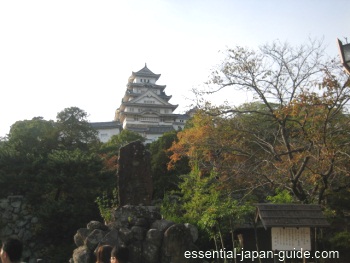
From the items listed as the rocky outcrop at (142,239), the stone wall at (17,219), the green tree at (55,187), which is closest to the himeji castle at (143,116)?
the green tree at (55,187)

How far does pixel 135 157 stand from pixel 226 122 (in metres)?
3.32

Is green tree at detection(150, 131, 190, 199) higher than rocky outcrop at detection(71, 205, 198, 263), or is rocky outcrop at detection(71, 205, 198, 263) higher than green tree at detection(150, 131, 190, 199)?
green tree at detection(150, 131, 190, 199)

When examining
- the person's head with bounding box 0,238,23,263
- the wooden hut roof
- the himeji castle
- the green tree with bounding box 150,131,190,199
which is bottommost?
the wooden hut roof

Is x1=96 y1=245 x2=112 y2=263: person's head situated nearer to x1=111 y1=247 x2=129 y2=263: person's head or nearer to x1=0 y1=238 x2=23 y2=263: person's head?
x1=111 y1=247 x2=129 y2=263: person's head

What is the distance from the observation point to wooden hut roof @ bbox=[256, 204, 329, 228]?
7668 mm

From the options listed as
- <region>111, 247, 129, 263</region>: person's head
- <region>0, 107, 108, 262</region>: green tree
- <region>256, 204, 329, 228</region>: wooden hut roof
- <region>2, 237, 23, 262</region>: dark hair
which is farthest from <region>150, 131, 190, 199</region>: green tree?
<region>2, 237, 23, 262</region>: dark hair

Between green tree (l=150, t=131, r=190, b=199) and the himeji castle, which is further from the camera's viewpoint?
the himeji castle

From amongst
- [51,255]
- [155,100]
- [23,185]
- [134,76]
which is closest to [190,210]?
[51,255]

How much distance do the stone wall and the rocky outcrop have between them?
Result: 321 inches

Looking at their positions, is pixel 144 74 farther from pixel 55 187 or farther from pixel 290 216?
pixel 290 216

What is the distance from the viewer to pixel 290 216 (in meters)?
7.81

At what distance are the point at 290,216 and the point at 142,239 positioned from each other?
3.45 m

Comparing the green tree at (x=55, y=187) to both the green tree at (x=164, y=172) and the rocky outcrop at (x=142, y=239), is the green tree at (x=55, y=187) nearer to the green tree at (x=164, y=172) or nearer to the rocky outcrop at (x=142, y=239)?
the green tree at (x=164, y=172)

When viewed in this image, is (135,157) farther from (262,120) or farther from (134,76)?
(134,76)
